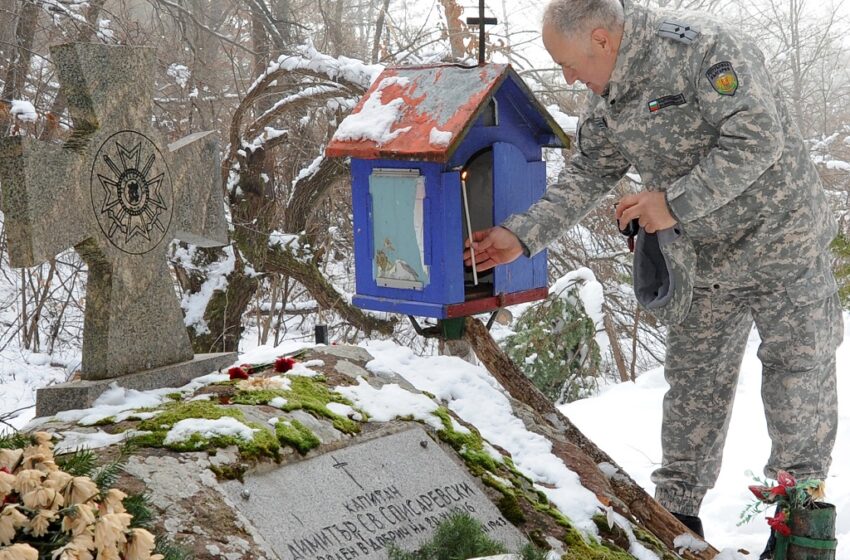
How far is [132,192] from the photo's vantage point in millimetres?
3514

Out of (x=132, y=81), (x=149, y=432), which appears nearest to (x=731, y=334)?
(x=149, y=432)

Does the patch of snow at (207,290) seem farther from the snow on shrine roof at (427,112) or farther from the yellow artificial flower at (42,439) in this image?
the yellow artificial flower at (42,439)

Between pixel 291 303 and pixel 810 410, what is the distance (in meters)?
5.96

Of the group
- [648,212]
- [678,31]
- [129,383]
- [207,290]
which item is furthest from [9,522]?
[207,290]

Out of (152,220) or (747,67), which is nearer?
(747,67)

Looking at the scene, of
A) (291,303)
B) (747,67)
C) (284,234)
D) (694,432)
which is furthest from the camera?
(291,303)

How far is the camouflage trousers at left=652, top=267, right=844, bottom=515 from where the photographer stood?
3379 mm

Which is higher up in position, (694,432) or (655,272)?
(655,272)

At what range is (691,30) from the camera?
3.23 meters

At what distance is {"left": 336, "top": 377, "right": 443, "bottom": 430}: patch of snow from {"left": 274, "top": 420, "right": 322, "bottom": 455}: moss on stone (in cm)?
32

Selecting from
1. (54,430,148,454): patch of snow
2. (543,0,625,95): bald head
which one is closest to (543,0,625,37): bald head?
(543,0,625,95): bald head

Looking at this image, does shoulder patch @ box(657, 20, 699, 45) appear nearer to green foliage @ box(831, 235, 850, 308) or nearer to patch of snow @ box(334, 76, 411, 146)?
patch of snow @ box(334, 76, 411, 146)

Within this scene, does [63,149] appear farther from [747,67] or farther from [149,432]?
[747,67]

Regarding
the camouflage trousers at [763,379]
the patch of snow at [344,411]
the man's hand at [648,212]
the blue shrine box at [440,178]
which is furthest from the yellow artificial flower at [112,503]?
the camouflage trousers at [763,379]
